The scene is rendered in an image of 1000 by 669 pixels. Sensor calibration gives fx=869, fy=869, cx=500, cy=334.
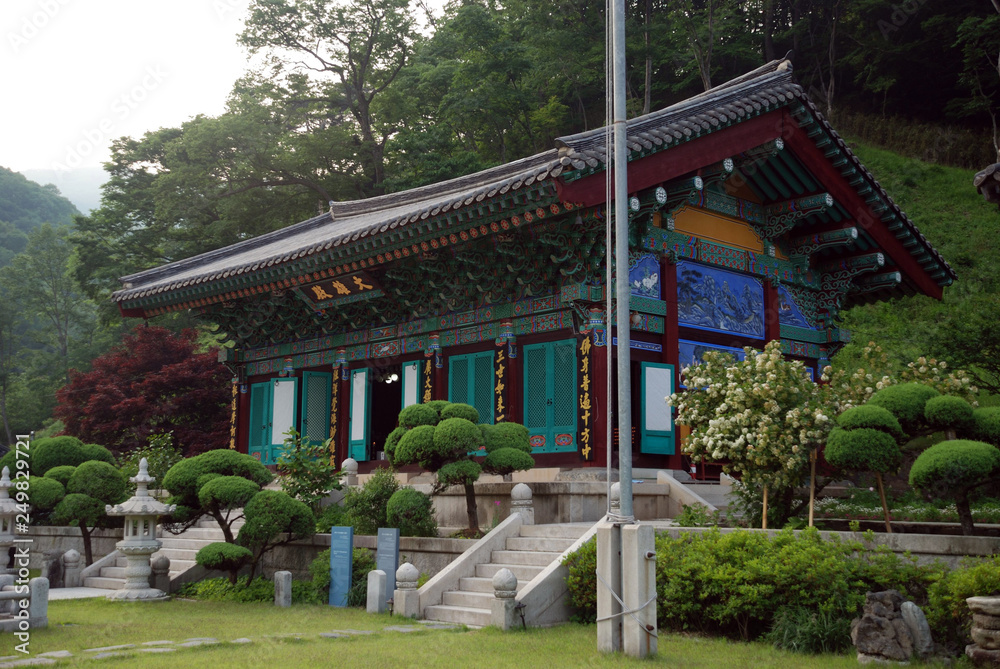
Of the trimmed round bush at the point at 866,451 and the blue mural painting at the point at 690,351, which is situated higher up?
the blue mural painting at the point at 690,351

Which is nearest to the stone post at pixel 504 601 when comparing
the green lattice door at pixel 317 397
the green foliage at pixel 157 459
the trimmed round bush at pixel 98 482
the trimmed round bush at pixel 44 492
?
the trimmed round bush at pixel 98 482

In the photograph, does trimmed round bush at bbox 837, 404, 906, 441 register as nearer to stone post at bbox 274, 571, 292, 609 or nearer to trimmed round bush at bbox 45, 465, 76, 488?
stone post at bbox 274, 571, 292, 609

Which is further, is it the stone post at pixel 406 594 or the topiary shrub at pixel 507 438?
the topiary shrub at pixel 507 438

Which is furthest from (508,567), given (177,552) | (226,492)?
(177,552)

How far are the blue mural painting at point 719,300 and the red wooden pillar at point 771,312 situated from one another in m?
0.09

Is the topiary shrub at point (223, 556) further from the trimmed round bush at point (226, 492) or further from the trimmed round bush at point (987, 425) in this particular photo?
the trimmed round bush at point (987, 425)

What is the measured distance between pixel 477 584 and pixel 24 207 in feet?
204

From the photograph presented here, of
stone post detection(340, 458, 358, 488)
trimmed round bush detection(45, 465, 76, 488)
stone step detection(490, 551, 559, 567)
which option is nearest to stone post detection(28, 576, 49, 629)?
stone step detection(490, 551, 559, 567)

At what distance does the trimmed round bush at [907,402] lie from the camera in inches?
322

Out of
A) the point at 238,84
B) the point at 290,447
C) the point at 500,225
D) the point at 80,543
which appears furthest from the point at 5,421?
the point at 500,225

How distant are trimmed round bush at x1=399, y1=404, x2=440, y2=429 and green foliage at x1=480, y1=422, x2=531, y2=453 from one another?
0.76 metres

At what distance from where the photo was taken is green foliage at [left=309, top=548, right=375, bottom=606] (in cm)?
1072

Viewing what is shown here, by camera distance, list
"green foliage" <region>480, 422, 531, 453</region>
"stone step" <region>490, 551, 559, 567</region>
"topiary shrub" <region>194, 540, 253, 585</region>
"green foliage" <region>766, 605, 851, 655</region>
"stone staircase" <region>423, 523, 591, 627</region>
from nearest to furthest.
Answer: "green foliage" <region>766, 605, 851, 655</region> < "stone staircase" <region>423, 523, 591, 627</region> < "stone step" <region>490, 551, 559, 567</region> < "green foliage" <region>480, 422, 531, 453</region> < "topiary shrub" <region>194, 540, 253, 585</region>

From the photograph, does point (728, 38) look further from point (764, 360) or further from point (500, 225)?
point (764, 360)
